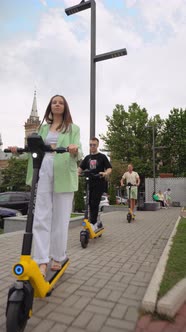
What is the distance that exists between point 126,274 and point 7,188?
2080 inches

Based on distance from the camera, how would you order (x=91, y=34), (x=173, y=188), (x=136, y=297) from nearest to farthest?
(x=136, y=297)
(x=91, y=34)
(x=173, y=188)

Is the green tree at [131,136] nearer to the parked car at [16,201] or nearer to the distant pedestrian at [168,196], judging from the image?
the distant pedestrian at [168,196]

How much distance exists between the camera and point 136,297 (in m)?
2.71

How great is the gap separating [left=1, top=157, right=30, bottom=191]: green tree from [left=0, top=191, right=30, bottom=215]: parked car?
3924cm

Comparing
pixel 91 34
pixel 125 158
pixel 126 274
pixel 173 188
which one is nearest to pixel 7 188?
pixel 125 158

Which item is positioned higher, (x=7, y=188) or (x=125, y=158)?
(x=125, y=158)

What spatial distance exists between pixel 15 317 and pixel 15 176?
171ft

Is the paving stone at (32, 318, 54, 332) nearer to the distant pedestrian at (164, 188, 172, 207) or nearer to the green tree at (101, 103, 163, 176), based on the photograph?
the distant pedestrian at (164, 188, 172, 207)

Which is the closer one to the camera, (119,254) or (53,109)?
(53,109)

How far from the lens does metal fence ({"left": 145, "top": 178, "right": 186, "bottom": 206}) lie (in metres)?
26.2

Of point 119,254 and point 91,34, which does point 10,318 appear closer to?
point 119,254

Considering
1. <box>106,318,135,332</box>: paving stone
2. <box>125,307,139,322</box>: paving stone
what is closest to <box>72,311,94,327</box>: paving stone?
<box>106,318,135,332</box>: paving stone

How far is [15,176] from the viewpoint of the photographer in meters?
51.7

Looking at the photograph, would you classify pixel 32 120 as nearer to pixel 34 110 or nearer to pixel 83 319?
pixel 34 110
